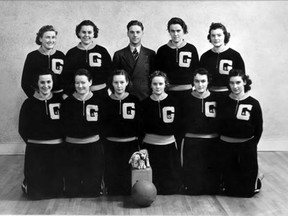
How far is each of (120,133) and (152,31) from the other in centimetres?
217

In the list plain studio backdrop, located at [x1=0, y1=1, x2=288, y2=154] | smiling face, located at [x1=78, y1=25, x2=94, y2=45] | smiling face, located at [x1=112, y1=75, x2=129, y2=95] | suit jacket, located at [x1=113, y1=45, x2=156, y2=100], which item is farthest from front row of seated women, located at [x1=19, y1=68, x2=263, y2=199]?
A: plain studio backdrop, located at [x1=0, y1=1, x2=288, y2=154]

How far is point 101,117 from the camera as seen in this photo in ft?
17.8

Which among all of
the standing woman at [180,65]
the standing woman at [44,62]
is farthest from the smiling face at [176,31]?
the standing woman at [44,62]

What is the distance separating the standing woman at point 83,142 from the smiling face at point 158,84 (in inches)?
23.0

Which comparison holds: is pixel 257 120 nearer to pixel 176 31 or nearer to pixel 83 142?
pixel 176 31

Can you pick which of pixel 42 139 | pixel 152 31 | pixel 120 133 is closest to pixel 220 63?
pixel 120 133

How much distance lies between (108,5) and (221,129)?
2.61 meters

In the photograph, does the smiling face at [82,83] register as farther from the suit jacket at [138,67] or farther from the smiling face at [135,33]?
the smiling face at [135,33]

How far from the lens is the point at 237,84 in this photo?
5.31 meters

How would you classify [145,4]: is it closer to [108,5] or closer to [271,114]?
[108,5]

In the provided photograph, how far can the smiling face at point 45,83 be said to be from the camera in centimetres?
531

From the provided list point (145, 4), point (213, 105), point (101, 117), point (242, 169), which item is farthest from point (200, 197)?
point (145, 4)

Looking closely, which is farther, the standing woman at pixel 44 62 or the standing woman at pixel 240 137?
the standing woman at pixel 44 62

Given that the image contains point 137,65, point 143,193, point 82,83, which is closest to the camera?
point 143,193
